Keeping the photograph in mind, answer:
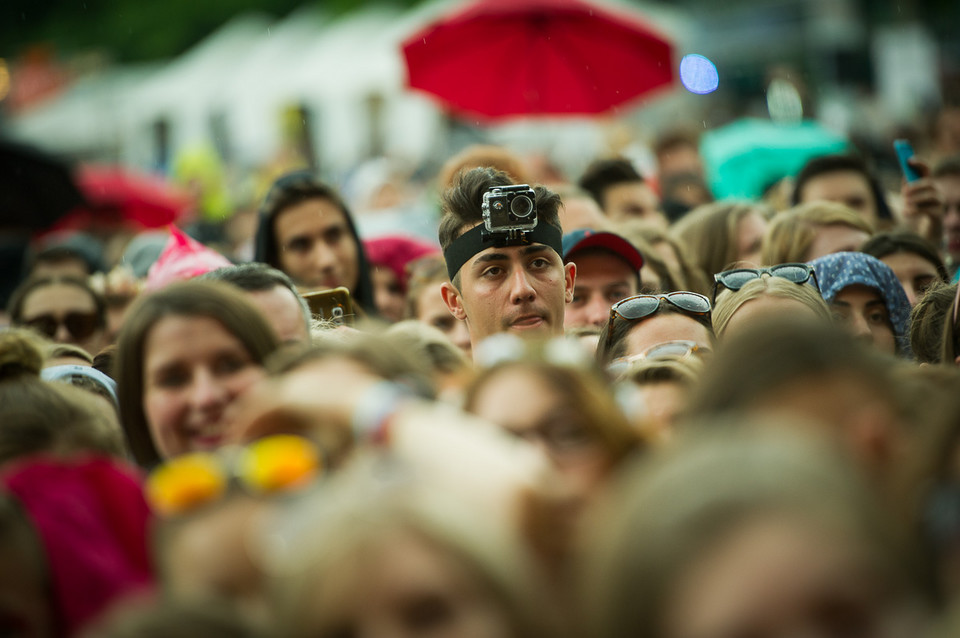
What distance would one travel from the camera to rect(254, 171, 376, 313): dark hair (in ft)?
19.4

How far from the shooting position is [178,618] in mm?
1712

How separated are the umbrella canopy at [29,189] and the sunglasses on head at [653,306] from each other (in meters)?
5.33

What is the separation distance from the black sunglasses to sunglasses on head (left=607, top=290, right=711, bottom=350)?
23cm

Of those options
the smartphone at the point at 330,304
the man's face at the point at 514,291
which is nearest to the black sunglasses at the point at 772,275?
the man's face at the point at 514,291

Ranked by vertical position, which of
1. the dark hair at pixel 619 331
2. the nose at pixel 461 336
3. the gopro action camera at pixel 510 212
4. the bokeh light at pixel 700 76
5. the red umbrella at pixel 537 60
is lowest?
the nose at pixel 461 336

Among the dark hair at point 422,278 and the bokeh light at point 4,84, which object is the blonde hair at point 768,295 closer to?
the dark hair at point 422,278

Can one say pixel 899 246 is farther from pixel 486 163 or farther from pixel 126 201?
pixel 126 201

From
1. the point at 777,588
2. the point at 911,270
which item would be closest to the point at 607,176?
the point at 911,270

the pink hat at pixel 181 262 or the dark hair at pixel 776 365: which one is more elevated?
the pink hat at pixel 181 262

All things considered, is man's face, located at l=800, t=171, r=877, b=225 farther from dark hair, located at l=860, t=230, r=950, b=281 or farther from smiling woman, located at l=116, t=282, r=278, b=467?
smiling woman, located at l=116, t=282, r=278, b=467

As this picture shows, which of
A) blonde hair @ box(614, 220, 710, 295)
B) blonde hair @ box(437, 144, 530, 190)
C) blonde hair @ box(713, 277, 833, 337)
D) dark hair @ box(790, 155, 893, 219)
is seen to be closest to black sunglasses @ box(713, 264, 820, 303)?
blonde hair @ box(713, 277, 833, 337)

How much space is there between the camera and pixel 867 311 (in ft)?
15.3

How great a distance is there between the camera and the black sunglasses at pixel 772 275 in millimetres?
4168

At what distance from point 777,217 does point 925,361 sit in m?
1.67
